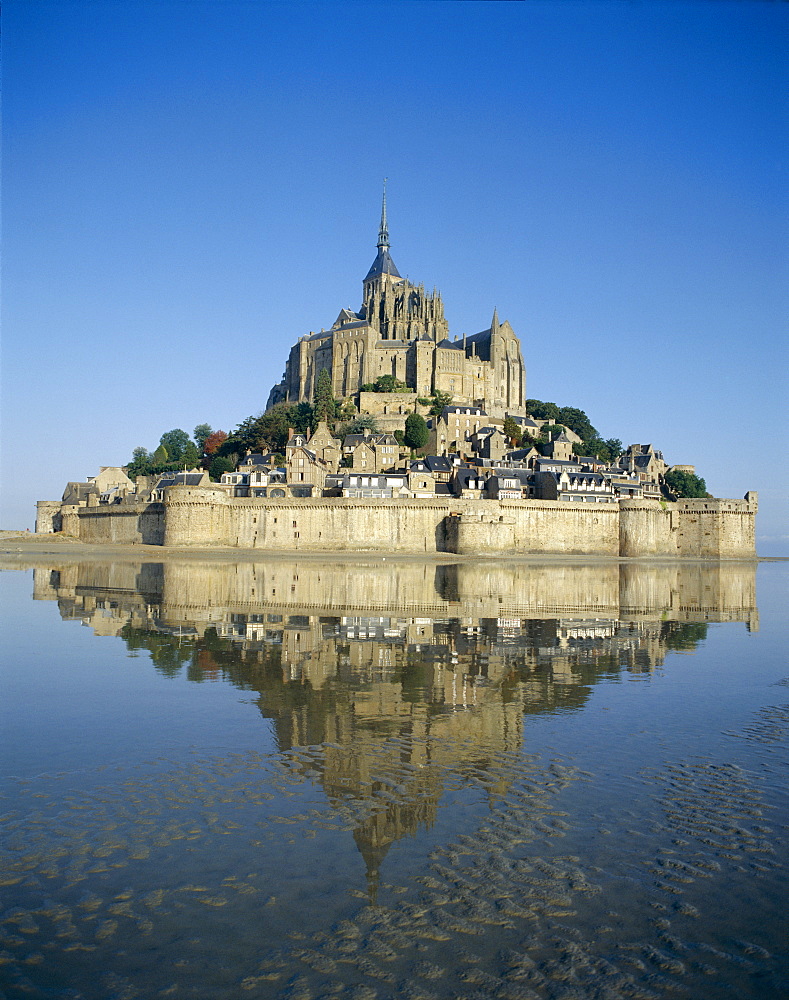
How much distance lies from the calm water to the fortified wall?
36.2 m

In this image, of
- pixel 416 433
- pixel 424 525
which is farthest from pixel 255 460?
pixel 424 525

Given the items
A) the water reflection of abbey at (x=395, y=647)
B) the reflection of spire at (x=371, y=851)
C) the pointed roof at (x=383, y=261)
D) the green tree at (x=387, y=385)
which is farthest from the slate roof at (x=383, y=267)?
the reflection of spire at (x=371, y=851)

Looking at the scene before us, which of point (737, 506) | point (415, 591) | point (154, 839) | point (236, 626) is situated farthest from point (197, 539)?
point (154, 839)

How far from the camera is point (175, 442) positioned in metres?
85.9

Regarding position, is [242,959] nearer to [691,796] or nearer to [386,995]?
[386,995]

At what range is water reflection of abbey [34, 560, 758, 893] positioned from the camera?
28.7 feet

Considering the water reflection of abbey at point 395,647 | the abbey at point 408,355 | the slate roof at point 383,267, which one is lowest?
the water reflection of abbey at point 395,647

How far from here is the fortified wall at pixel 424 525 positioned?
52.1 metres

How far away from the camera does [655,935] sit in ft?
17.4

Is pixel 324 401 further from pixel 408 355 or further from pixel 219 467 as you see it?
pixel 219 467

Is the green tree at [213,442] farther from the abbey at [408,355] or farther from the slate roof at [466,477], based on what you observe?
the slate roof at [466,477]

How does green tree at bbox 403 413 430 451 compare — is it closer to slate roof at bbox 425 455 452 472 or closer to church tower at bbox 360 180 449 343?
slate roof at bbox 425 455 452 472

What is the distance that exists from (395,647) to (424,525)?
37.1m

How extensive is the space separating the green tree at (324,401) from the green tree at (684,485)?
3127 cm
